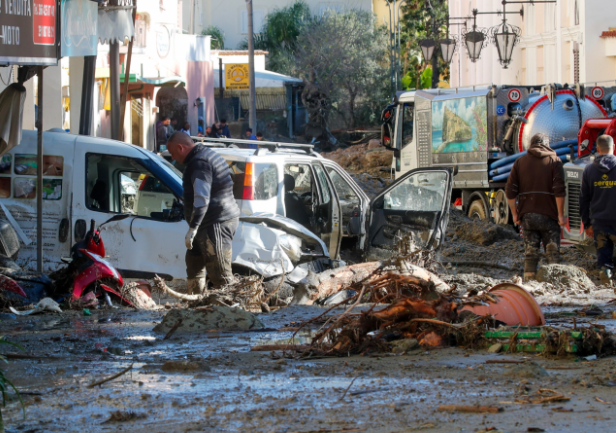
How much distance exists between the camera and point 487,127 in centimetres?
1591

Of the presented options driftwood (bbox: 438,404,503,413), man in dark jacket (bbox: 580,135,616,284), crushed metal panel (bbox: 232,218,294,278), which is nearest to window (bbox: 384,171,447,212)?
man in dark jacket (bbox: 580,135,616,284)

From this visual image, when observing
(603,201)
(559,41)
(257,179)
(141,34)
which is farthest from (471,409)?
(141,34)

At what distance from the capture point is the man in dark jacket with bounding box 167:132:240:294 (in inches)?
297

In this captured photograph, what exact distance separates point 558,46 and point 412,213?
1848 cm

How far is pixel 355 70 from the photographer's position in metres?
48.2

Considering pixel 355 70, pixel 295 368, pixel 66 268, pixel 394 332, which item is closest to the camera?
pixel 295 368

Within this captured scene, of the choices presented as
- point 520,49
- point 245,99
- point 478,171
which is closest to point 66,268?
point 478,171

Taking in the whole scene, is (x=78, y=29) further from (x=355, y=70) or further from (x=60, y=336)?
(x=355, y=70)

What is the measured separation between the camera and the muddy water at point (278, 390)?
3.60 meters

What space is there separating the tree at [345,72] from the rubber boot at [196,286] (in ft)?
128

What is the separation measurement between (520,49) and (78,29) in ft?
84.0

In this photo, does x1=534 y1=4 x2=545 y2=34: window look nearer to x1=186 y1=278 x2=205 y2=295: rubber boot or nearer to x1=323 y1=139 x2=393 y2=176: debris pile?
x1=323 y1=139 x2=393 y2=176: debris pile

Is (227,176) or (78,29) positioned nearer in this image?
(227,176)

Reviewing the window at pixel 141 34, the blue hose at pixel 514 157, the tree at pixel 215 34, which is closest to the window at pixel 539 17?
the window at pixel 141 34
